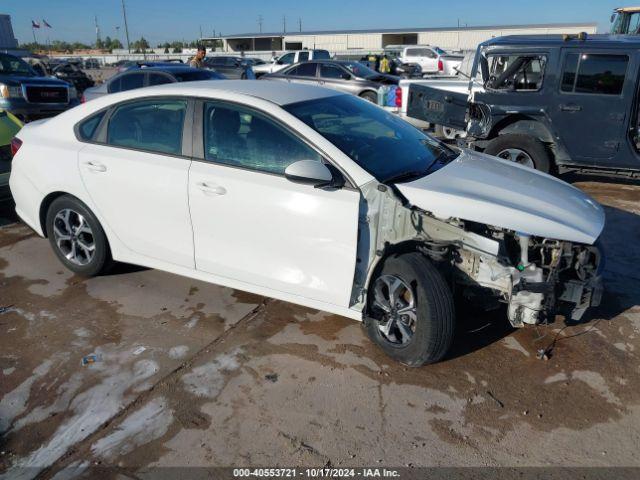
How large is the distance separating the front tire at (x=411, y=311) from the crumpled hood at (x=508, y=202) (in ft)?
1.29

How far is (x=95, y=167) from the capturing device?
13.5ft

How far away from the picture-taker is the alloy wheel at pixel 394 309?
327cm

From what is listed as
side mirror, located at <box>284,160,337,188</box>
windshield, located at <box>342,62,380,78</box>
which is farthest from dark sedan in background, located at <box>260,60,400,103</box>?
side mirror, located at <box>284,160,337,188</box>

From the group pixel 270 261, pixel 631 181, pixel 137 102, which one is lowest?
pixel 631 181

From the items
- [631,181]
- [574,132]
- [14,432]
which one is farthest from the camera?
[631,181]

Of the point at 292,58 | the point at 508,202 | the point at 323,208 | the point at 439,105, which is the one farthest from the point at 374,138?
the point at 292,58

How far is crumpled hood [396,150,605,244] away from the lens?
10.3ft

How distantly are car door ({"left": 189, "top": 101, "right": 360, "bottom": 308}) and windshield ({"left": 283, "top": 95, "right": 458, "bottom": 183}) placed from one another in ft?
0.82

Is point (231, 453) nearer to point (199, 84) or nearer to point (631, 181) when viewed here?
point (199, 84)

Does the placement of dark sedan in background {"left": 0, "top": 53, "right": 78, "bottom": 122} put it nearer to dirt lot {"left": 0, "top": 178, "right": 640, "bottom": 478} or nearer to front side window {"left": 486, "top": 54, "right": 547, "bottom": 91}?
dirt lot {"left": 0, "top": 178, "right": 640, "bottom": 478}

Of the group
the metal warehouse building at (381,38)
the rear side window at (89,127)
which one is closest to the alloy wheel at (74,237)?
the rear side window at (89,127)

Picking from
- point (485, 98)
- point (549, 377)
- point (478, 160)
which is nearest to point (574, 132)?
point (485, 98)

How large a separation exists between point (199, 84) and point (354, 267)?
2004mm

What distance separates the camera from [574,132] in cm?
682
